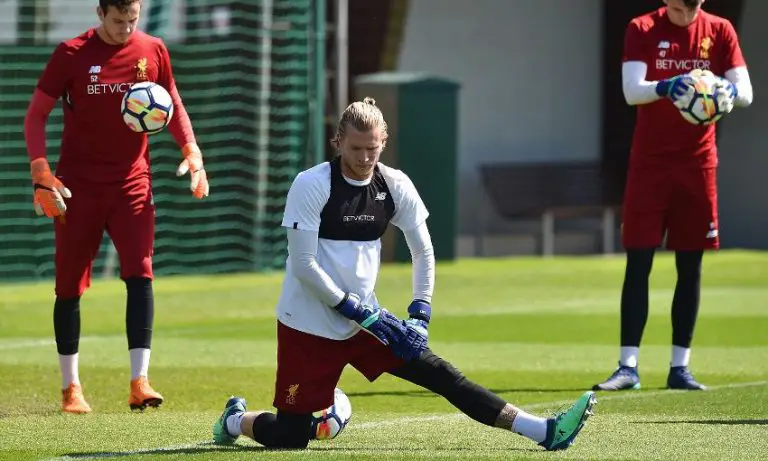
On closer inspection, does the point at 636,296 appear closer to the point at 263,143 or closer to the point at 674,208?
the point at 674,208

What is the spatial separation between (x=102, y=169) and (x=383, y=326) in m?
2.38

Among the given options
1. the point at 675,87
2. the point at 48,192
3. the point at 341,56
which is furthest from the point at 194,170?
the point at 341,56

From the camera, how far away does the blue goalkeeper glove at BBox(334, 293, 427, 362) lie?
268 inches

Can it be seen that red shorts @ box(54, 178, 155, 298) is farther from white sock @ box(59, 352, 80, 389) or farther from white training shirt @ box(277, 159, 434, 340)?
white training shirt @ box(277, 159, 434, 340)

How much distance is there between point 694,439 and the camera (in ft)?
23.9

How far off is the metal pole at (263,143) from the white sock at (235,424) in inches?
467

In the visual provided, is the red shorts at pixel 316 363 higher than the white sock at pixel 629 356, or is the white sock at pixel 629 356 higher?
the red shorts at pixel 316 363

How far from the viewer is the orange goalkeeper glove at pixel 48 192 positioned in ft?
27.3

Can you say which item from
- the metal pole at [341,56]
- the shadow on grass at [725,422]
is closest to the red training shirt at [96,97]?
the shadow on grass at [725,422]

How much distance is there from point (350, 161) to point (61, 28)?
1253cm

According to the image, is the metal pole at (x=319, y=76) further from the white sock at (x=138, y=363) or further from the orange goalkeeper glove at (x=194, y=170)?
the white sock at (x=138, y=363)

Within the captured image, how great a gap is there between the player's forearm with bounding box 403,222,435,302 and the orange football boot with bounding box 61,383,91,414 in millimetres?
2237

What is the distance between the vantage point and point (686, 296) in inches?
380

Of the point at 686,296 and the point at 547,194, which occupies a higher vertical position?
the point at 686,296
